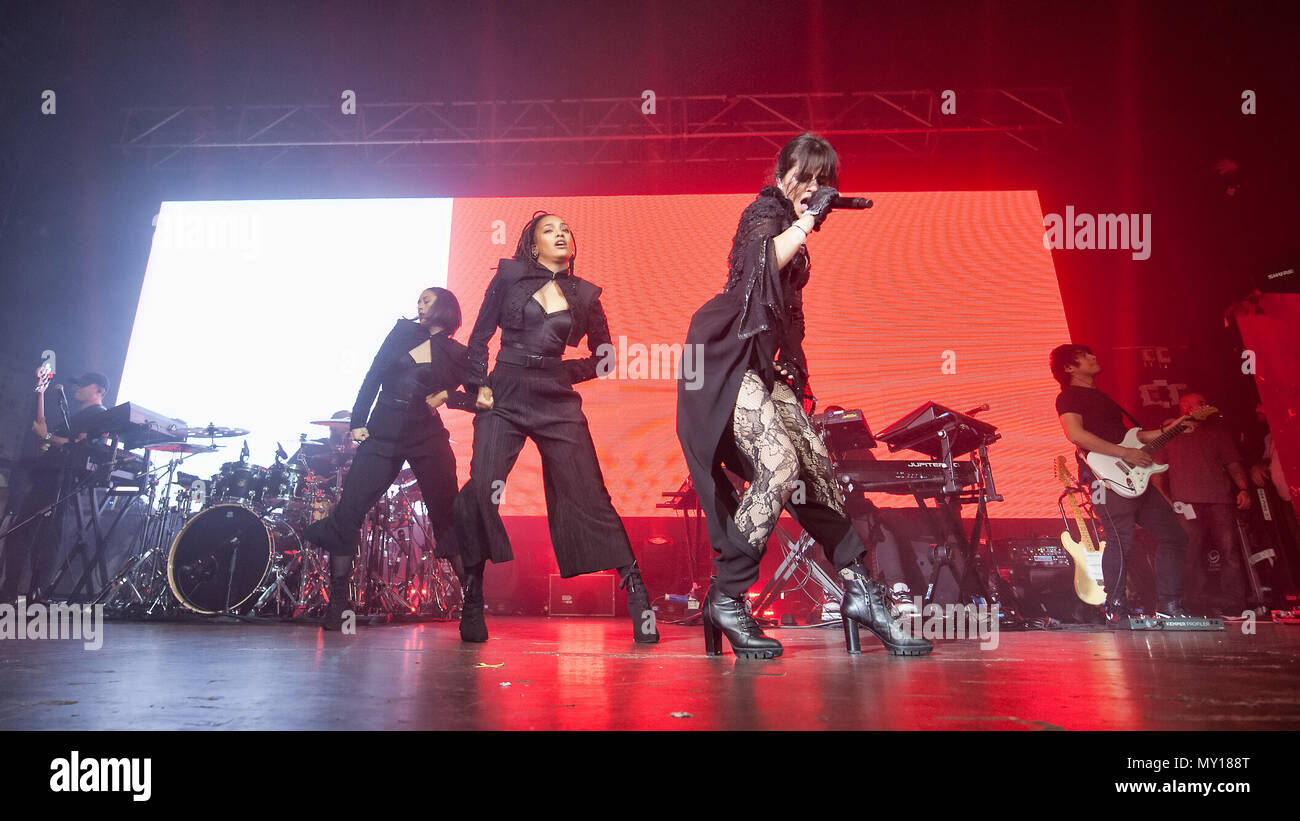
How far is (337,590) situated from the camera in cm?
408

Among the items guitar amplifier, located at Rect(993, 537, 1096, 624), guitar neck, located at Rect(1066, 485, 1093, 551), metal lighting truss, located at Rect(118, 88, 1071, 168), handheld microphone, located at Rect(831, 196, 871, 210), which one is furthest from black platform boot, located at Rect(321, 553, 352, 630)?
guitar neck, located at Rect(1066, 485, 1093, 551)

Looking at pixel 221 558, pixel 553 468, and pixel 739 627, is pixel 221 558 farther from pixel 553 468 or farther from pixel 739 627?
pixel 739 627

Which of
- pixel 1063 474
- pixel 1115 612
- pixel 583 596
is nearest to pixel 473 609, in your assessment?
pixel 583 596

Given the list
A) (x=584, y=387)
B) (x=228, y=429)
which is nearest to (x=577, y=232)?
(x=584, y=387)

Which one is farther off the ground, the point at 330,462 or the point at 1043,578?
the point at 330,462

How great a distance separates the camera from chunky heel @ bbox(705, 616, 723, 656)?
Answer: 2.56 m

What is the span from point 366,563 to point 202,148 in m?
4.75

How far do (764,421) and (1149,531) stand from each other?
3841 millimetres

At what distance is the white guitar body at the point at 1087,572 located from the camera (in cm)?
523

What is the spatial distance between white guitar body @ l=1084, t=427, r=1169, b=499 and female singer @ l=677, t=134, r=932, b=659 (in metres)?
3.21

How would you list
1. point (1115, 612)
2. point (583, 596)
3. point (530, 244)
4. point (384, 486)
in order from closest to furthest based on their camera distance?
1. point (530, 244)
2. point (384, 486)
3. point (1115, 612)
4. point (583, 596)

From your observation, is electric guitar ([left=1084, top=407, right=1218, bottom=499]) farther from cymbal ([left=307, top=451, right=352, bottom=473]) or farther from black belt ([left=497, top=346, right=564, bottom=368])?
cymbal ([left=307, top=451, right=352, bottom=473])

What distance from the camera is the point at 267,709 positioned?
135 centimetres

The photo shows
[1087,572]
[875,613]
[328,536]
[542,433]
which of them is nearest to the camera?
[875,613]
